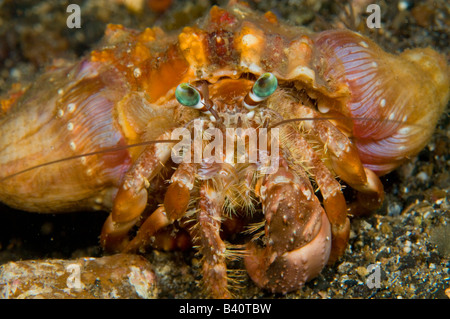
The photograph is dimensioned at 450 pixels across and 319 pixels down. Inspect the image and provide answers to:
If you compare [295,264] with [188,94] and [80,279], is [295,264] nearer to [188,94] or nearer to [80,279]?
[188,94]

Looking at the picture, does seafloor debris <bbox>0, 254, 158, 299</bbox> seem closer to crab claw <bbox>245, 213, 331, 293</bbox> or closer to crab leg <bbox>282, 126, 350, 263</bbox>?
crab claw <bbox>245, 213, 331, 293</bbox>

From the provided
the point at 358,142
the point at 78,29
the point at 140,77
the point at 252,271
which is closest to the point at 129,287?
the point at 252,271

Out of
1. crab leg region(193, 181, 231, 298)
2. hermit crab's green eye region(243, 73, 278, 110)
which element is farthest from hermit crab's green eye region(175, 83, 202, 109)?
crab leg region(193, 181, 231, 298)

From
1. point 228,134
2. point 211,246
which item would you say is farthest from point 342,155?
point 211,246

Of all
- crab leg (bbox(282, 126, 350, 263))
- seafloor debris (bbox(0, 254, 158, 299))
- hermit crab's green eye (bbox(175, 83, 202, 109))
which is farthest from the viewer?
crab leg (bbox(282, 126, 350, 263))

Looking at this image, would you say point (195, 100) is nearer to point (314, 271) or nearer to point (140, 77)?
point (140, 77)

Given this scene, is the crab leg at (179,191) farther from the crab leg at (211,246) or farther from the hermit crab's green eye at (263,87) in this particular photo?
the hermit crab's green eye at (263,87)

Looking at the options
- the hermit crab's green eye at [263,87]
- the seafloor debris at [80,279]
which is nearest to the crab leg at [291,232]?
the hermit crab's green eye at [263,87]
